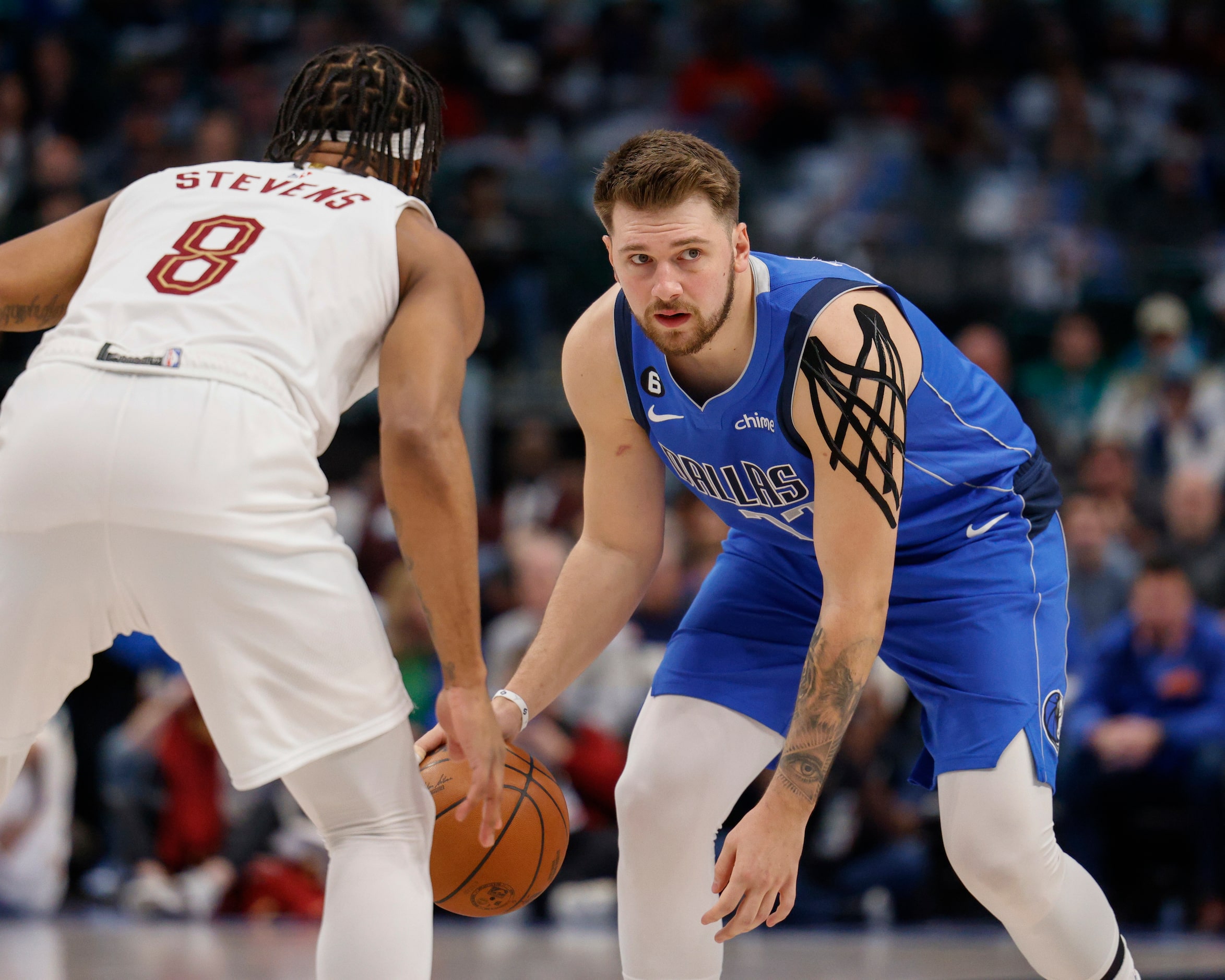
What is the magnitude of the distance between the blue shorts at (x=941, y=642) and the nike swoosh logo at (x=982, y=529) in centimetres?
2

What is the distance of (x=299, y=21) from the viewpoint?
41.8ft

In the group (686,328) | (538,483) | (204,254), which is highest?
(204,254)

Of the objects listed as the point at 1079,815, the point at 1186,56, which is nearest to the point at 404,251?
the point at 1079,815

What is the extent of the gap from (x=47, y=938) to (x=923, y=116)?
972 cm

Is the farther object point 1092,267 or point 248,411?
point 1092,267

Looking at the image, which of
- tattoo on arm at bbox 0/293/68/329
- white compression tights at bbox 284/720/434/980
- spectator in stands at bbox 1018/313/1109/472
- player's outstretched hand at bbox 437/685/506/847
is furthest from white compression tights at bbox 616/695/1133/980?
spectator in stands at bbox 1018/313/1109/472

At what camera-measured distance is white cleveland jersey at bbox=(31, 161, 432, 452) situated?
264 cm

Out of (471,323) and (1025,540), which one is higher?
(471,323)

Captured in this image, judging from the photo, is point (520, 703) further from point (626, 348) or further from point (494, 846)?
point (626, 348)

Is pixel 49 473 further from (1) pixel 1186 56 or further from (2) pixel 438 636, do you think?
(1) pixel 1186 56

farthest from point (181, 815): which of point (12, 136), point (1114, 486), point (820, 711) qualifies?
point (12, 136)

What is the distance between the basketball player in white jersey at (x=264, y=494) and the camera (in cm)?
254

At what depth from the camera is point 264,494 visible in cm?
257

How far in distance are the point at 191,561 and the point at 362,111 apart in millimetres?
1047
